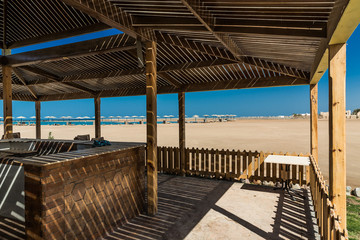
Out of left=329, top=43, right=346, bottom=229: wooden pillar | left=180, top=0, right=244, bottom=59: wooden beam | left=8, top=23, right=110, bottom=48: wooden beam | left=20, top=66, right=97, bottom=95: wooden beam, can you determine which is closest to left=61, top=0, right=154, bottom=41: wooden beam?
left=180, top=0, right=244, bottom=59: wooden beam

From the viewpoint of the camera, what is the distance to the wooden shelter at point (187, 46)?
2826 millimetres

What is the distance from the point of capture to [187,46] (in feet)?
15.8

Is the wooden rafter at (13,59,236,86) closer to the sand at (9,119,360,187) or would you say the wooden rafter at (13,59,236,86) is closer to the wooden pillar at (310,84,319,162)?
the wooden pillar at (310,84,319,162)

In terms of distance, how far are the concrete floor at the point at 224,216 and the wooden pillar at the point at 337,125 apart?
148 centimetres

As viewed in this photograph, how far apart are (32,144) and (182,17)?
587 cm

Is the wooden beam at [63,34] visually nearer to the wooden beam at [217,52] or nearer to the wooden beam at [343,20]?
the wooden beam at [217,52]

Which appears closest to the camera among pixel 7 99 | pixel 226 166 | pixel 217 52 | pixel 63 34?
pixel 217 52

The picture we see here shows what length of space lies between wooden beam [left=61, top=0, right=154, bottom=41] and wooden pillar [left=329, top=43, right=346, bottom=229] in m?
3.28

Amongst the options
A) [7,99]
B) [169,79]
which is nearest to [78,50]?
[169,79]

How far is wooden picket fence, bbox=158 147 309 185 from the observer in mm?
6934

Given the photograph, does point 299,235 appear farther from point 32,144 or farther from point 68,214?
point 32,144

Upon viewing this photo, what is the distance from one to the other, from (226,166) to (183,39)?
4832 mm

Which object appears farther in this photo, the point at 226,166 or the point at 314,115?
the point at 226,166

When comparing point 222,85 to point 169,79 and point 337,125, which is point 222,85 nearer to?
point 169,79
